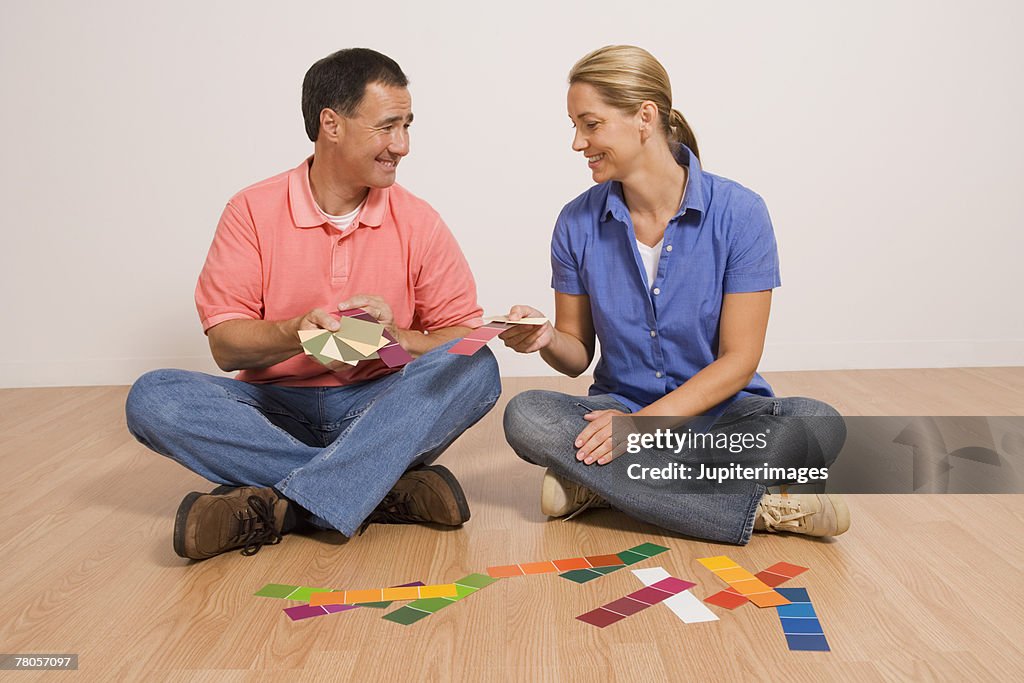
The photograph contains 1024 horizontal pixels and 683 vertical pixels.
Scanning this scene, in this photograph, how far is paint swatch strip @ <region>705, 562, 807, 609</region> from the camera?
6.20ft

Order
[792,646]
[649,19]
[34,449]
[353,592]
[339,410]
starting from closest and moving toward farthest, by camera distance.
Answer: [792,646]
[353,592]
[339,410]
[34,449]
[649,19]

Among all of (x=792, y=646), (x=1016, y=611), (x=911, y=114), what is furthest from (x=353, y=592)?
(x=911, y=114)

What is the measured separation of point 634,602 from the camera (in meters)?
1.90

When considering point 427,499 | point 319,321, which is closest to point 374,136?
point 319,321

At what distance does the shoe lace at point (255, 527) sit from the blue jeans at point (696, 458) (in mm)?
554

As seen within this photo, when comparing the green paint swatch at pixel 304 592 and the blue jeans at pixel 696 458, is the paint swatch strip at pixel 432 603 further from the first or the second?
the blue jeans at pixel 696 458

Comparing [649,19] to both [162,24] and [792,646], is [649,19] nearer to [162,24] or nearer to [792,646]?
[162,24]

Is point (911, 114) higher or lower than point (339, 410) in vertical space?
higher

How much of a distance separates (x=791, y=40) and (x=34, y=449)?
10.4 feet

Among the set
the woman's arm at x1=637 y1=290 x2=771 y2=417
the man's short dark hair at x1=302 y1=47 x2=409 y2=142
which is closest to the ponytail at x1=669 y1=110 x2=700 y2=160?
the woman's arm at x1=637 y1=290 x2=771 y2=417

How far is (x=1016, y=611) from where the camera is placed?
1.83 metres

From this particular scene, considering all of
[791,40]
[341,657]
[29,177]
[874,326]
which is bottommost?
[874,326]

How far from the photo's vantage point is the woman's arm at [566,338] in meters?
2.25

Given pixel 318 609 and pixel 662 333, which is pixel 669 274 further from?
pixel 318 609
